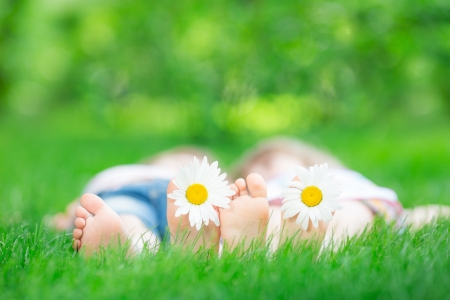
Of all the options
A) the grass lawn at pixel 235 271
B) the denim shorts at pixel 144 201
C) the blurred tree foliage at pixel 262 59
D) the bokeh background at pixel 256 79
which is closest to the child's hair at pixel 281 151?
the bokeh background at pixel 256 79

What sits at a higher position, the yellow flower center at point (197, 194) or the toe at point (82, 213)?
the yellow flower center at point (197, 194)

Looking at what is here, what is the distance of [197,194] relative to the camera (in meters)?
1.20

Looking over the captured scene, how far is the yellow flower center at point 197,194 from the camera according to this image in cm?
120

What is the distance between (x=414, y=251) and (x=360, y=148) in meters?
2.67

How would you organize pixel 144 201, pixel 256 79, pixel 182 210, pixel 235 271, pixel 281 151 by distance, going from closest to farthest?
pixel 235 271 → pixel 182 210 → pixel 144 201 → pixel 281 151 → pixel 256 79

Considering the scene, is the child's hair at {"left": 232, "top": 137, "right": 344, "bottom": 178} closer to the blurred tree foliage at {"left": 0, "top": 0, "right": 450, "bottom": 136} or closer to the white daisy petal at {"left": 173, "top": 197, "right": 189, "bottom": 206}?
the white daisy petal at {"left": 173, "top": 197, "right": 189, "bottom": 206}

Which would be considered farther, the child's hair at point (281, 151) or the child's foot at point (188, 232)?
the child's hair at point (281, 151)

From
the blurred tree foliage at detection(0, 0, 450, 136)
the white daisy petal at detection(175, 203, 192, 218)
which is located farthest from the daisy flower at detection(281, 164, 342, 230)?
the blurred tree foliage at detection(0, 0, 450, 136)

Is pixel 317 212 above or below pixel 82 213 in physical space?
above

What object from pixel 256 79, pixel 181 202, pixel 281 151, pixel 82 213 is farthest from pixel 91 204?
pixel 256 79

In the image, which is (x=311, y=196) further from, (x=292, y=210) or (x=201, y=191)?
(x=201, y=191)

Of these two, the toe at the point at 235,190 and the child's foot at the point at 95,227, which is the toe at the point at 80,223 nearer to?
the child's foot at the point at 95,227

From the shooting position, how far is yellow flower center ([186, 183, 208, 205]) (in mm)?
1201

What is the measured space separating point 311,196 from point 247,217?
0.16 metres
